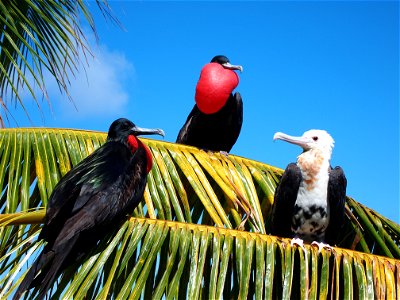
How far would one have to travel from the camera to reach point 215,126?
4.89 m

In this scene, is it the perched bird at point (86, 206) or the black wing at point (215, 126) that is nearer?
the perched bird at point (86, 206)

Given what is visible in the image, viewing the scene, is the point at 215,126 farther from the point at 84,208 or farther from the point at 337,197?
the point at 84,208

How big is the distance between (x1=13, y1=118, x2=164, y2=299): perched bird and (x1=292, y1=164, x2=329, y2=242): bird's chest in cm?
88

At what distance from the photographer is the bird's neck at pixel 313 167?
3535 millimetres

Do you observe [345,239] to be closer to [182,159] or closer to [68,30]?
[182,159]

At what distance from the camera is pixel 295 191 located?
3.50 metres

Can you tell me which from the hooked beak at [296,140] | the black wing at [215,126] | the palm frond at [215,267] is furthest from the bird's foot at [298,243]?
the black wing at [215,126]

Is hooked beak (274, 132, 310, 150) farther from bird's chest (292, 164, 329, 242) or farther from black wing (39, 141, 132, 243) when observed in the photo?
black wing (39, 141, 132, 243)

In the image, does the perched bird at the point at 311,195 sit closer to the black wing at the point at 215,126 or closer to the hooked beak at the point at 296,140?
the hooked beak at the point at 296,140

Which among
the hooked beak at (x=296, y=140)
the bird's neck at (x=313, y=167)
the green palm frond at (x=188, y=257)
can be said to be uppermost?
the hooked beak at (x=296, y=140)

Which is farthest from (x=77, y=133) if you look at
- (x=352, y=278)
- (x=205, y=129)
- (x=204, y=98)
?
(x=352, y=278)

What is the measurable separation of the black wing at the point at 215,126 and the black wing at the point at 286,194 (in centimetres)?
136

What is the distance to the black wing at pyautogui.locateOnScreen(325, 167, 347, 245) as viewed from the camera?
3494mm

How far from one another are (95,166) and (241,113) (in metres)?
2.10
